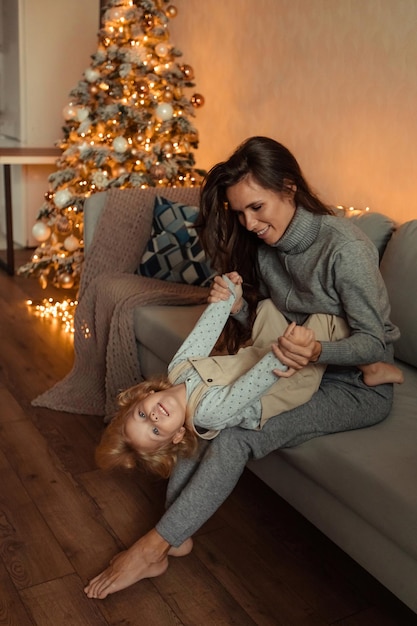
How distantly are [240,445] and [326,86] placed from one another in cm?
177

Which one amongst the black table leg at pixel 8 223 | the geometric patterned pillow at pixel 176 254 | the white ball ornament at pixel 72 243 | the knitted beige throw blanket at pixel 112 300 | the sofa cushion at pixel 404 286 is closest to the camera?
the sofa cushion at pixel 404 286

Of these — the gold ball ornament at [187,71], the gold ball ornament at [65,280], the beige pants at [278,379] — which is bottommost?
the gold ball ornament at [65,280]

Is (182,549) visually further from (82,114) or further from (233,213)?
A: (82,114)

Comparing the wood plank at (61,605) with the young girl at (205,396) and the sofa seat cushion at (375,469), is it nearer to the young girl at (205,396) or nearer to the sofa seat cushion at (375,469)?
the young girl at (205,396)

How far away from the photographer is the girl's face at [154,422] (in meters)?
1.79

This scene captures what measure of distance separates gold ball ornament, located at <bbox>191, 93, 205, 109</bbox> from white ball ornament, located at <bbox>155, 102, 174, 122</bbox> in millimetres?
246

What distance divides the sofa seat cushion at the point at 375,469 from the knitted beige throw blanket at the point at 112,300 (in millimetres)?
949

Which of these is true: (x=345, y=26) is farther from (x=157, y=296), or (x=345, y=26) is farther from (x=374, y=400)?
(x=374, y=400)

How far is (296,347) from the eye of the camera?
1658 millimetres

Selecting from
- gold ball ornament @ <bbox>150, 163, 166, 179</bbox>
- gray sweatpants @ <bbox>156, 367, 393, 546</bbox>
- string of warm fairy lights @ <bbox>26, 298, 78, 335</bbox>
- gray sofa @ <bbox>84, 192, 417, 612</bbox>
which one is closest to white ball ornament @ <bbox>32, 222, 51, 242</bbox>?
string of warm fairy lights @ <bbox>26, 298, 78, 335</bbox>

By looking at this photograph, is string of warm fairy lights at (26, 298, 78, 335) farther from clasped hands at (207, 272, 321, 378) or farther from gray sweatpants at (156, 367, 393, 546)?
clasped hands at (207, 272, 321, 378)

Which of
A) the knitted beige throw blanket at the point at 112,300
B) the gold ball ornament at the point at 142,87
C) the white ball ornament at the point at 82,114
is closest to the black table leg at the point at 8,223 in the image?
the white ball ornament at the point at 82,114

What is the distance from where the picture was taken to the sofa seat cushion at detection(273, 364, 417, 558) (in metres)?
1.54

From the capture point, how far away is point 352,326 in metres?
1.81
